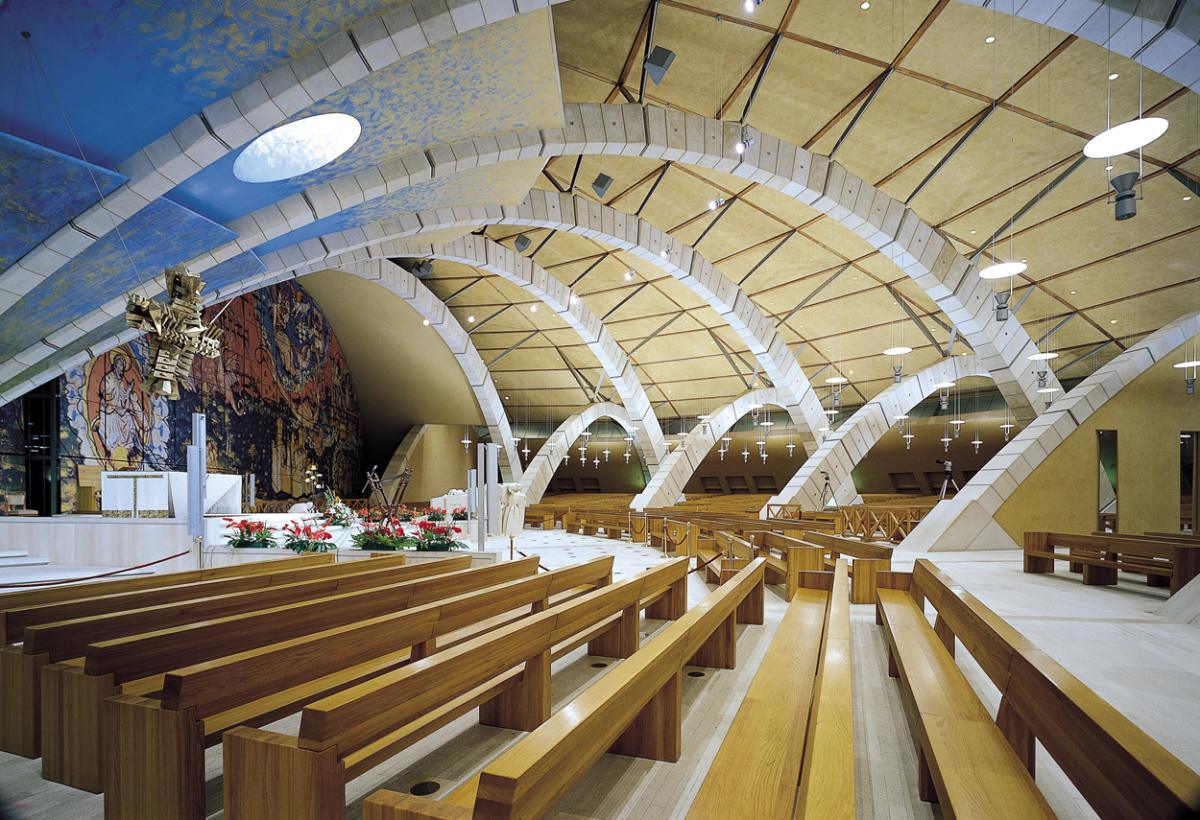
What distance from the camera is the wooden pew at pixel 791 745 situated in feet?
5.14

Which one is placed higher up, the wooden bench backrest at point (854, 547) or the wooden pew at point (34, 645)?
the wooden pew at point (34, 645)

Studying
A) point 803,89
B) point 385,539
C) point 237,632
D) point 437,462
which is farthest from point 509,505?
point 437,462

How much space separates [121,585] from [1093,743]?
442 cm

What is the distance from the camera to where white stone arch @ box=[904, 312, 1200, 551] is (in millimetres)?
11477

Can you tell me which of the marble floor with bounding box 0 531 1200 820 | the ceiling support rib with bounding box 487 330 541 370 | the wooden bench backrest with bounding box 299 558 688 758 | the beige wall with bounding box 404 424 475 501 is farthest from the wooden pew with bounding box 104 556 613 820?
the beige wall with bounding box 404 424 475 501

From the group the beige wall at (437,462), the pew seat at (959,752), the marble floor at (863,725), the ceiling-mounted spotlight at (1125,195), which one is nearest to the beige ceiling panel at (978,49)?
A: the ceiling-mounted spotlight at (1125,195)

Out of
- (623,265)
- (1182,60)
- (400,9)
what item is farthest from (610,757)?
(623,265)

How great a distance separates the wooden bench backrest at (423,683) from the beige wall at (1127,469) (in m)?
11.9

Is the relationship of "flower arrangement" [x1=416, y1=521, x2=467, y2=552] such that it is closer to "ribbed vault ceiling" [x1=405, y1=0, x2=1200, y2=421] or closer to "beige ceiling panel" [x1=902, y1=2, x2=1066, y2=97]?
"ribbed vault ceiling" [x1=405, y1=0, x2=1200, y2=421]

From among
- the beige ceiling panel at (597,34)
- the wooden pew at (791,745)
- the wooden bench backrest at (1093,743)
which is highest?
the beige ceiling panel at (597,34)

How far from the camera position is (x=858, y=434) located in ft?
65.7

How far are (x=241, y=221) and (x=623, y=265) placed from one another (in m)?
10.6

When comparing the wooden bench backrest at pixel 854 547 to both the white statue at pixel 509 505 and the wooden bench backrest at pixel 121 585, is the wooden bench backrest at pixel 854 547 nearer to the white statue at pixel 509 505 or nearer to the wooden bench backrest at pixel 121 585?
the wooden bench backrest at pixel 121 585

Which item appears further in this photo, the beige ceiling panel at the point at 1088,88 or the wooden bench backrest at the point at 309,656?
the beige ceiling panel at the point at 1088,88
